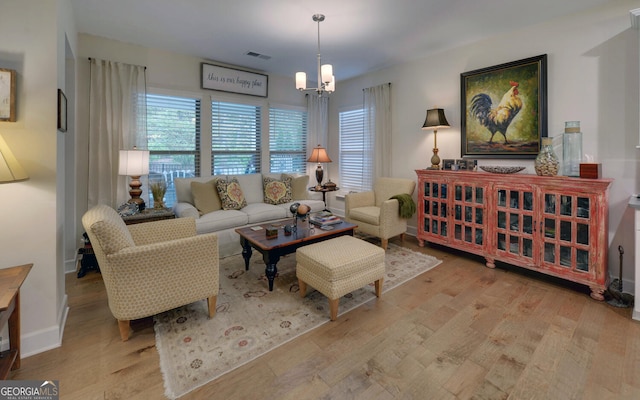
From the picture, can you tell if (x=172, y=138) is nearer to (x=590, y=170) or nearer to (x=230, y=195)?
(x=230, y=195)

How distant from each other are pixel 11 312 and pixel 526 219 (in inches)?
163

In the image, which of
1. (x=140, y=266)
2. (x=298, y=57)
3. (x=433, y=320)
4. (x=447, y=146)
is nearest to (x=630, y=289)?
(x=433, y=320)

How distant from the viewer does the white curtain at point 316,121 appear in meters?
5.80

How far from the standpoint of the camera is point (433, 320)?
2.31m

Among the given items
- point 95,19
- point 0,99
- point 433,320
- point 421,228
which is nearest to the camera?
point 0,99

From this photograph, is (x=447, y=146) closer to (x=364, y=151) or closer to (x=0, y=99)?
(x=364, y=151)

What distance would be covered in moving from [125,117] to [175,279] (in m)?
2.75

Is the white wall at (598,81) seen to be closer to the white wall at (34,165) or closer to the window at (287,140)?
the window at (287,140)

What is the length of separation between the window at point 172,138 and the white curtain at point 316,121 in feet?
6.93

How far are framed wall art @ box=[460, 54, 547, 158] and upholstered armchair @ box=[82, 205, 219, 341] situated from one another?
3357 mm

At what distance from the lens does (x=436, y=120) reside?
12.8ft

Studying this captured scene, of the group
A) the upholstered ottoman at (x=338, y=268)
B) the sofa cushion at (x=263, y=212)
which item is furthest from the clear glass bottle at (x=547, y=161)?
the sofa cushion at (x=263, y=212)

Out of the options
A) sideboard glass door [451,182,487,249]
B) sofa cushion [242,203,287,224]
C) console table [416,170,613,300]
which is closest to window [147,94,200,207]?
sofa cushion [242,203,287,224]

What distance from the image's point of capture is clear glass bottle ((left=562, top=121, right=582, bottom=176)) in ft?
9.50
